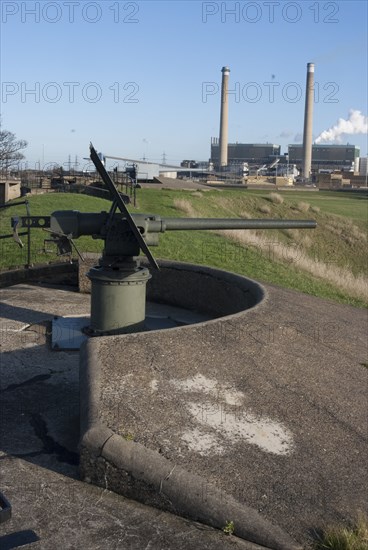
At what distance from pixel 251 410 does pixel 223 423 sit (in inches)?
14.1

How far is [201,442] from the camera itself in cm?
445

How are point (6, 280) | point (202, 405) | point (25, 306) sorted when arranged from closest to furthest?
point (202, 405), point (25, 306), point (6, 280)

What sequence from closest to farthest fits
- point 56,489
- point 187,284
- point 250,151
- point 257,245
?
1. point 56,489
2. point 187,284
3. point 257,245
4. point 250,151

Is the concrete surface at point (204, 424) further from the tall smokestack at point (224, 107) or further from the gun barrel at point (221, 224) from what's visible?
the tall smokestack at point (224, 107)

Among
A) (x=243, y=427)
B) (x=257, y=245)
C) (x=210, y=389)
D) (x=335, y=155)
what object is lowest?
(x=243, y=427)

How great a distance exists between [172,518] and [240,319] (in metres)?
2.94

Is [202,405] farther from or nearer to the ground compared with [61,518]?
farther from the ground

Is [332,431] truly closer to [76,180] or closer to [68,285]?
[68,285]

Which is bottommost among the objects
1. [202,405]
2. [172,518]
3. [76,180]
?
[172,518]

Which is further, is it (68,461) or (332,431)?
(332,431)

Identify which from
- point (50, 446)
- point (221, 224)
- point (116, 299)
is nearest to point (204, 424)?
point (50, 446)

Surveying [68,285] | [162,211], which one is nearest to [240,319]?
[68,285]

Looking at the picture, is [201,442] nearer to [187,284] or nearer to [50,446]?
[50,446]

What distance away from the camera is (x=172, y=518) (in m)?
3.93
